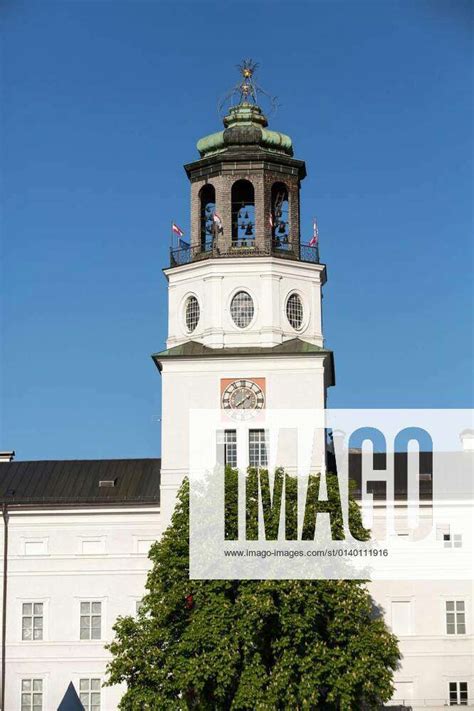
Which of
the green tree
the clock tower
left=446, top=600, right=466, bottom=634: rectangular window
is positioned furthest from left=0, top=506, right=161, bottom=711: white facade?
left=446, top=600, right=466, bottom=634: rectangular window

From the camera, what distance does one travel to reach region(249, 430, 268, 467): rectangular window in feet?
167

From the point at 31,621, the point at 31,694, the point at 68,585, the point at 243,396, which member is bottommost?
the point at 31,694

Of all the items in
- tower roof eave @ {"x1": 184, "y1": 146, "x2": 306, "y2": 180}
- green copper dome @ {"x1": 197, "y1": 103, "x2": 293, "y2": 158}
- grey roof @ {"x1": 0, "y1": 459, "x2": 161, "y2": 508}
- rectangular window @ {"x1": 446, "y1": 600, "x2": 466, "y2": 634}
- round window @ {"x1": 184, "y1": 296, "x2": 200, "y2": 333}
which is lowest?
rectangular window @ {"x1": 446, "y1": 600, "x2": 466, "y2": 634}

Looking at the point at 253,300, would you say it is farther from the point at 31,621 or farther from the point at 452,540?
the point at 31,621

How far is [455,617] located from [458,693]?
291 cm

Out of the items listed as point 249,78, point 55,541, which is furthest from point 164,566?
point 249,78

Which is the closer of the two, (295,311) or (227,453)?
(227,453)

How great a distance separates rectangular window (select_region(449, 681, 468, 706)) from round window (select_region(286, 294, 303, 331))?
48.7ft

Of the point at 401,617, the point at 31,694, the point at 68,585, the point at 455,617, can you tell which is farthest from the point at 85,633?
the point at 455,617

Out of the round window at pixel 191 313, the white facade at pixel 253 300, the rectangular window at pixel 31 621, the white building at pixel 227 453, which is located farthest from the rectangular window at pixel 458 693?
the round window at pixel 191 313

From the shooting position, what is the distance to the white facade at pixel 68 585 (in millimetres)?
55156

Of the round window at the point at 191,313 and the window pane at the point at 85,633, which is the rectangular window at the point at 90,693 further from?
the round window at the point at 191,313

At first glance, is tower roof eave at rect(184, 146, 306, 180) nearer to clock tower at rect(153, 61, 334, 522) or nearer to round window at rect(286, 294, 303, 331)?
clock tower at rect(153, 61, 334, 522)

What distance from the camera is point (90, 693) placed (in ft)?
179
